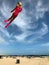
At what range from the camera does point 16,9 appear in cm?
2562

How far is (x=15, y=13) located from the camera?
2622cm

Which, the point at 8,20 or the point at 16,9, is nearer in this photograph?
the point at 16,9

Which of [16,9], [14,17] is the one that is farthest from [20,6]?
[14,17]

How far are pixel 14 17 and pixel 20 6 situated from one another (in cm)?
257

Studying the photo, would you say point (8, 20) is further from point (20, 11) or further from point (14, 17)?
point (20, 11)

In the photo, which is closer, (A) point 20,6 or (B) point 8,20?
(A) point 20,6

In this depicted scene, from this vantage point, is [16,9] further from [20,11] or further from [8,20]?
[8,20]

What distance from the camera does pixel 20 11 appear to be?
1016 inches

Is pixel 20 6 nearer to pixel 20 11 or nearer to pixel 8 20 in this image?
pixel 20 11

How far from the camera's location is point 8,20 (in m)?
27.7

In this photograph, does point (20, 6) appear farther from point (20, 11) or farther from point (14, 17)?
point (14, 17)

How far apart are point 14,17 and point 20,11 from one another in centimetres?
178

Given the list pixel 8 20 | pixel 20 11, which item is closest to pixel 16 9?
pixel 20 11

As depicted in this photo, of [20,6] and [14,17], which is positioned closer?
[20,6]
